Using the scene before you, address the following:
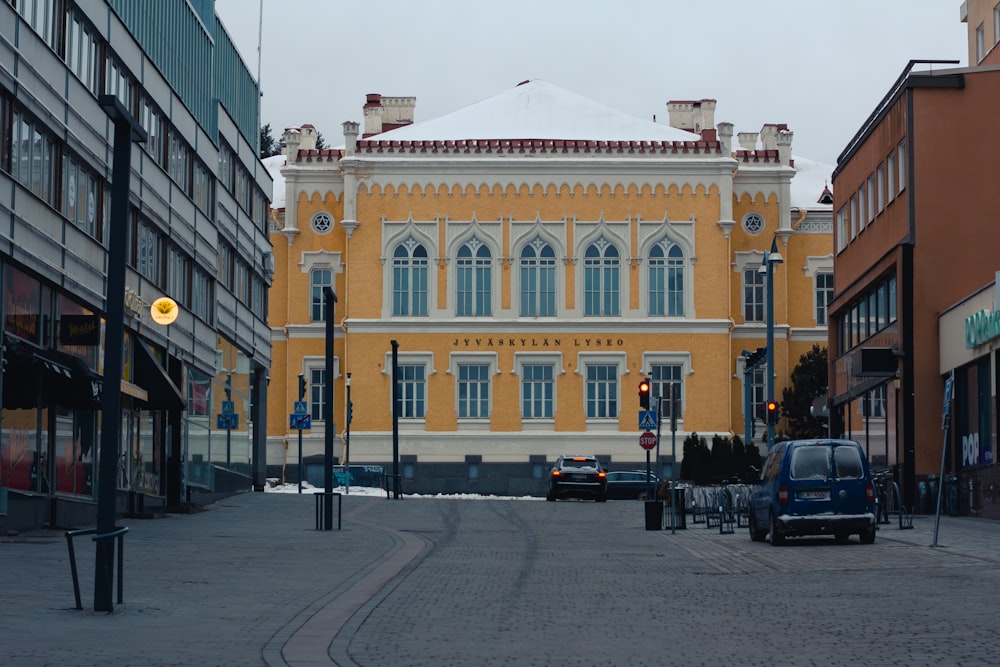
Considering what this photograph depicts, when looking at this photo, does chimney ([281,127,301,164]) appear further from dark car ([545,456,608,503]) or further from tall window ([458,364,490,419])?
dark car ([545,456,608,503])

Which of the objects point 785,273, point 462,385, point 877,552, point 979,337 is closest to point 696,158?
point 785,273

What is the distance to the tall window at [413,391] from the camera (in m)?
77.5

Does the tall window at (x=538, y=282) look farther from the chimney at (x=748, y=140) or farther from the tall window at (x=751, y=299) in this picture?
the chimney at (x=748, y=140)

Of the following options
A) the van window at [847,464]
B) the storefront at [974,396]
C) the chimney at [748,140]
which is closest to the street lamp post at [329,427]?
the van window at [847,464]

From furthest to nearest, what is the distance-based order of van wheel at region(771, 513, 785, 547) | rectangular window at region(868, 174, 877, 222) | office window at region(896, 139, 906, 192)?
1. rectangular window at region(868, 174, 877, 222)
2. office window at region(896, 139, 906, 192)
3. van wheel at region(771, 513, 785, 547)

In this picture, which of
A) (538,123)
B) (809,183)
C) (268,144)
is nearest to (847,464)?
(538,123)

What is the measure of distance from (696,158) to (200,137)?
36.6m

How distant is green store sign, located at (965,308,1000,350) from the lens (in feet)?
120

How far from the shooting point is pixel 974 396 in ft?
130

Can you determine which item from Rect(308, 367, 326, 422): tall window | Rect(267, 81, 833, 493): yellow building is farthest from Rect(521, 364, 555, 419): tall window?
Rect(308, 367, 326, 422): tall window

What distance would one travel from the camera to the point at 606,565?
75.9 feet

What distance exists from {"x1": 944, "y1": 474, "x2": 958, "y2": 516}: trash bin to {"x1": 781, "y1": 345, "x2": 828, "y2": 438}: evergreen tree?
3599cm

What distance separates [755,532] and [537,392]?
48007 millimetres

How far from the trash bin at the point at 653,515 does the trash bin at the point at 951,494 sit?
9.05 meters
